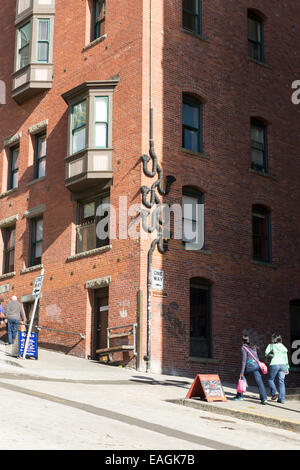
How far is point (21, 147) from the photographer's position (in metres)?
30.9

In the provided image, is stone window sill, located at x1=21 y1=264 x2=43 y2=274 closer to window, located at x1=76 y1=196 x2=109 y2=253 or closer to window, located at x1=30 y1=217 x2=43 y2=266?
window, located at x1=30 y1=217 x2=43 y2=266

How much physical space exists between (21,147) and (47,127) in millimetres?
2230

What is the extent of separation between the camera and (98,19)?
27.8m

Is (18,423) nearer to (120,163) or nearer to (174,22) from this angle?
(120,163)

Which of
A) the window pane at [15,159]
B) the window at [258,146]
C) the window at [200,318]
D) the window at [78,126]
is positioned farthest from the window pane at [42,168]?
the window at [200,318]

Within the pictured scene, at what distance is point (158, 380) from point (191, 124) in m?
9.97

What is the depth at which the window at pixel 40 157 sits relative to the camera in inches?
1166

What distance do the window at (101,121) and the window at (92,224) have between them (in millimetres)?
1993

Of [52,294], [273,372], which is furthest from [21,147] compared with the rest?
[273,372]

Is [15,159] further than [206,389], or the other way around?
[15,159]

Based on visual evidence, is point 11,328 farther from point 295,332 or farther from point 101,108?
point 295,332

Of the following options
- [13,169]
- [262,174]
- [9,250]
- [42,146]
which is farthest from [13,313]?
[262,174]

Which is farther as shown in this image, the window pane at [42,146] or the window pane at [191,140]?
the window pane at [42,146]

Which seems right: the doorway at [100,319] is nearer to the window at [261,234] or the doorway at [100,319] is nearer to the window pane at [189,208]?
the window pane at [189,208]
